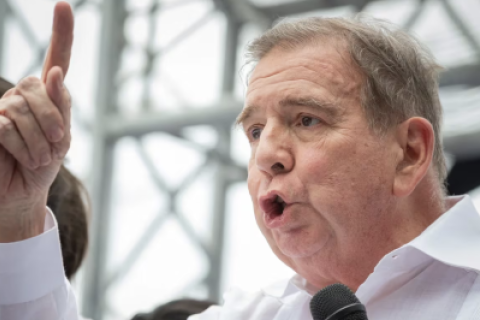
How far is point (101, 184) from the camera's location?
17.8ft

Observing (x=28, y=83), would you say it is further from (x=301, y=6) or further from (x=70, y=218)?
(x=301, y=6)

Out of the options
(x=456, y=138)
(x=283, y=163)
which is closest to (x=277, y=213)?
(x=283, y=163)

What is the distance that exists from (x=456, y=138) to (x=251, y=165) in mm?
2709

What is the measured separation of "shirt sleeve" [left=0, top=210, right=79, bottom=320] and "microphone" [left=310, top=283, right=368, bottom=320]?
76 centimetres

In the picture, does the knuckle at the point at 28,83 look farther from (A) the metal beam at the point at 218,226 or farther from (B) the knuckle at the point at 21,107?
(A) the metal beam at the point at 218,226

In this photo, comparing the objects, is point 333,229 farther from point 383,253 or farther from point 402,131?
point 402,131

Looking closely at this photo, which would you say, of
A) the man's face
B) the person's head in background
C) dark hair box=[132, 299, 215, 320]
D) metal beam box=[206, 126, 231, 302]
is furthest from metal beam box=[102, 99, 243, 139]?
the man's face

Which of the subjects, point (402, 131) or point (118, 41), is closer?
point (402, 131)

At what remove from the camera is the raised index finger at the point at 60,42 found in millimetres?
1719

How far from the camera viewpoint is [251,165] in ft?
6.90

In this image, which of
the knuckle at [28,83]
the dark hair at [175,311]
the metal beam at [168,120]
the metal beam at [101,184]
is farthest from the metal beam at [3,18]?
the knuckle at [28,83]

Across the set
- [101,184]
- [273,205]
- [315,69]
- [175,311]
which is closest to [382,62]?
[315,69]

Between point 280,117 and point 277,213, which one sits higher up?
point 280,117

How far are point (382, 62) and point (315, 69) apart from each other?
0.61 feet
